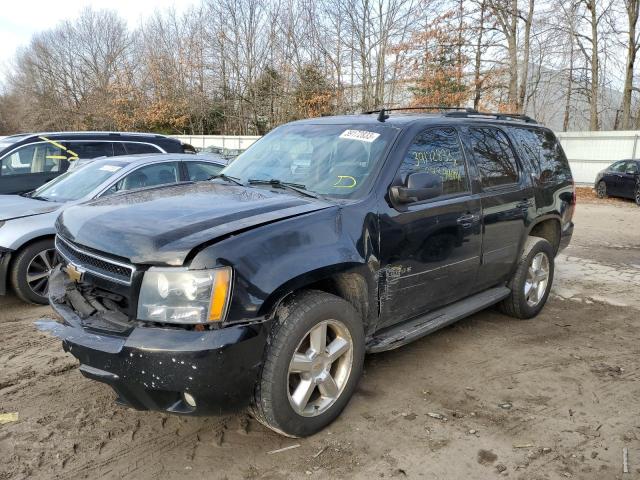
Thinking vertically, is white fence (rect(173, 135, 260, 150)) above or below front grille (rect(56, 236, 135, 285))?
above

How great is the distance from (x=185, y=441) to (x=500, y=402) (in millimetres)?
2114

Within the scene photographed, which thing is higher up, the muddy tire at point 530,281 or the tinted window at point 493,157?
the tinted window at point 493,157

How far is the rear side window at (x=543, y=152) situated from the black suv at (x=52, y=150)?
6.34 m

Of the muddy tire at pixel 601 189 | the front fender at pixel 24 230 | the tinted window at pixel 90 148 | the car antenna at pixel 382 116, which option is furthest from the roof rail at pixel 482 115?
the muddy tire at pixel 601 189

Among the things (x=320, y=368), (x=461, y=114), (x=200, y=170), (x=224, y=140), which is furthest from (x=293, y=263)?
(x=224, y=140)

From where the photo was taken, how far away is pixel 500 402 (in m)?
3.54

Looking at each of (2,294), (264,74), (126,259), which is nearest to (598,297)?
(126,259)

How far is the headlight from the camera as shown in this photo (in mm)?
2525

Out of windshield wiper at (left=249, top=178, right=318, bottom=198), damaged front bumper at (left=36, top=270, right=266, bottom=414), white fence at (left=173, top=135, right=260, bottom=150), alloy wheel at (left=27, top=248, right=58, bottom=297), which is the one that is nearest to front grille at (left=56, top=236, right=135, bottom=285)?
damaged front bumper at (left=36, top=270, right=266, bottom=414)

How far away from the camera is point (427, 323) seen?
3832 mm

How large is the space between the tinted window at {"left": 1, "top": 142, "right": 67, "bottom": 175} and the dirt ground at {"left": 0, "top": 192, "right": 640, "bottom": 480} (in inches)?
174

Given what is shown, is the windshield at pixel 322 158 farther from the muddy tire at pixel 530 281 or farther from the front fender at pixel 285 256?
the muddy tire at pixel 530 281

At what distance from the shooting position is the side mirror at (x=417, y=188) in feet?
11.0

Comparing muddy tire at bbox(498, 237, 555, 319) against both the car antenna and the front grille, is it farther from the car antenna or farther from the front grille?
the front grille
